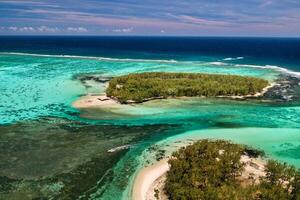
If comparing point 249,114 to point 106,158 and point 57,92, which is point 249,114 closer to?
point 106,158

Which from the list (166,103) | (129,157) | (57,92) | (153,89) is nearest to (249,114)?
(166,103)

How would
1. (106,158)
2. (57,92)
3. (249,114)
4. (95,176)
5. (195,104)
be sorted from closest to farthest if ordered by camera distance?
(95,176), (106,158), (249,114), (195,104), (57,92)

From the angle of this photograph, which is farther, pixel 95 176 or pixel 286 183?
pixel 95 176

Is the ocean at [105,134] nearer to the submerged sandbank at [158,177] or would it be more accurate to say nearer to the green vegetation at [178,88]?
the submerged sandbank at [158,177]

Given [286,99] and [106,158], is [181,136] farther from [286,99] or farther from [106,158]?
[286,99]

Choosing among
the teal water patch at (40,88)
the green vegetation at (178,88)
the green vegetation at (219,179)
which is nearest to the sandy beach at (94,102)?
the green vegetation at (178,88)

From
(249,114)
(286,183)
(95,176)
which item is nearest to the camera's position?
(286,183)

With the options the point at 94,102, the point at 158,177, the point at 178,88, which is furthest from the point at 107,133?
the point at 178,88
